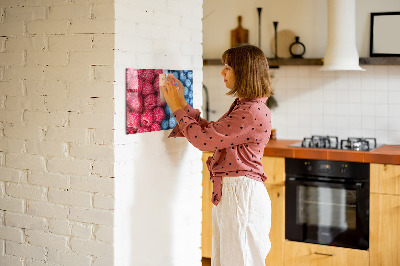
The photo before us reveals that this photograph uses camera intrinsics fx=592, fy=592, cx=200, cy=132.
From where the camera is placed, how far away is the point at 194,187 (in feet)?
10.4

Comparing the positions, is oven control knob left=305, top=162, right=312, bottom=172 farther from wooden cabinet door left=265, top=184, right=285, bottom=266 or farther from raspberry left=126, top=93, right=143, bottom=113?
raspberry left=126, top=93, right=143, bottom=113

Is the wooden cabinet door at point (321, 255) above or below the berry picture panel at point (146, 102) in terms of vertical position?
below

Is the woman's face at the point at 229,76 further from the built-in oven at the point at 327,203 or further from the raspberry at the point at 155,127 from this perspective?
the built-in oven at the point at 327,203

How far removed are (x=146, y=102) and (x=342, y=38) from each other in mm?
2145

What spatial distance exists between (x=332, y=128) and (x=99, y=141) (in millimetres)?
2600

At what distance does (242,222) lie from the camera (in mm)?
2717

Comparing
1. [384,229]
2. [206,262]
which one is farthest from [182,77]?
[206,262]

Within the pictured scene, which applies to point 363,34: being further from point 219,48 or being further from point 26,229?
point 26,229

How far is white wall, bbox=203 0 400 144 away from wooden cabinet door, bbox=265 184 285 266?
0.74 metres

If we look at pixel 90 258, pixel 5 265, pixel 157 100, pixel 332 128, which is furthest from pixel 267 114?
pixel 332 128

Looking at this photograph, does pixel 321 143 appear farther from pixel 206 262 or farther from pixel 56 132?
pixel 56 132

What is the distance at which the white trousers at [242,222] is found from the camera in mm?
2723

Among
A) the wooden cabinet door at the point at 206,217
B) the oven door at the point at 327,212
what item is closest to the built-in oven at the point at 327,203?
the oven door at the point at 327,212

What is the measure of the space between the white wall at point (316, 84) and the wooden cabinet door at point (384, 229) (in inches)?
30.1
